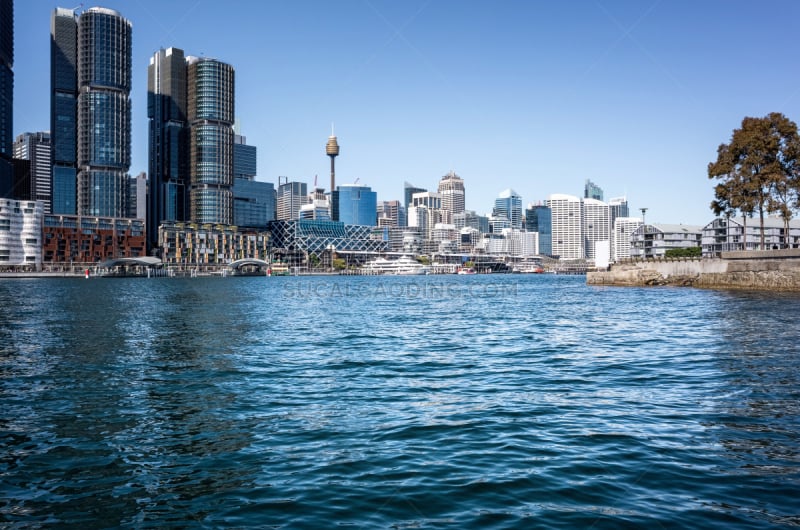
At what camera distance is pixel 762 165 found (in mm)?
81188

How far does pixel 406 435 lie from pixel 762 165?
86118mm

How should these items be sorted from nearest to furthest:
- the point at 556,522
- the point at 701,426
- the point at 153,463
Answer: the point at 556,522
the point at 153,463
the point at 701,426

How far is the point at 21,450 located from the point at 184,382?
8119 mm

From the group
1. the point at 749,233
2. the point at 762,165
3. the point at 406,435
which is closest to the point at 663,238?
the point at 749,233

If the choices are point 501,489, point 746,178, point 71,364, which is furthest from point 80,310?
point 746,178

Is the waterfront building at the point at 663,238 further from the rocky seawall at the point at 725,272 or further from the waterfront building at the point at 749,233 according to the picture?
the rocky seawall at the point at 725,272

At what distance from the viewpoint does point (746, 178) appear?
3226 inches

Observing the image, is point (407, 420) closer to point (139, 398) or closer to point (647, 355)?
point (139, 398)

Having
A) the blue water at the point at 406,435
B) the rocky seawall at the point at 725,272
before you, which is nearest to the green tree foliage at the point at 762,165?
the rocky seawall at the point at 725,272

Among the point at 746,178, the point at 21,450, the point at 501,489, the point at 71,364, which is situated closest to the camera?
the point at 501,489

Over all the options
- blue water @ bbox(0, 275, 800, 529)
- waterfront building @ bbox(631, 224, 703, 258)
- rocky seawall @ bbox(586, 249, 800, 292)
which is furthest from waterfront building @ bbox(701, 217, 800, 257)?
blue water @ bbox(0, 275, 800, 529)

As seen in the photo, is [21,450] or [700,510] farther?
[21,450]

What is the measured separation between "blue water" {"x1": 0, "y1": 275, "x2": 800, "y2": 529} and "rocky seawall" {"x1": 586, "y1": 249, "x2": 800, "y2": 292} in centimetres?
4985

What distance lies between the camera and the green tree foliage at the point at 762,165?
259ft
